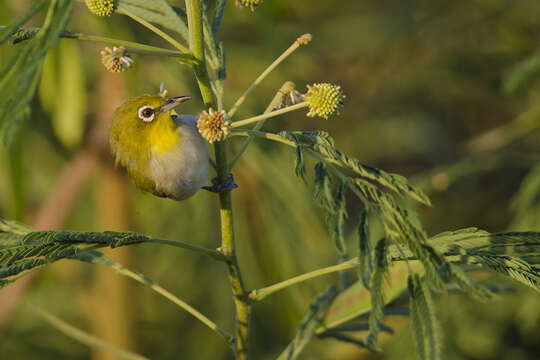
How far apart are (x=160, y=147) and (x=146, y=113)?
0.07 m

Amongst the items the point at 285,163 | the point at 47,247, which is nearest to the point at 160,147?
the point at 47,247

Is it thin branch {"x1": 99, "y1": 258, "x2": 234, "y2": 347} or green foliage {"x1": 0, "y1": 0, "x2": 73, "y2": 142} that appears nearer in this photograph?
green foliage {"x1": 0, "y1": 0, "x2": 73, "y2": 142}

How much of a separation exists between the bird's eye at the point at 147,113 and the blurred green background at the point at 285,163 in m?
0.45

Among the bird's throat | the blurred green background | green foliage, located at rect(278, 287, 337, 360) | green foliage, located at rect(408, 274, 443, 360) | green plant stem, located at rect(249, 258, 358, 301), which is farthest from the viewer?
the blurred green background

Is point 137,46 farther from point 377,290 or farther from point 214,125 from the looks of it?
point 377,290

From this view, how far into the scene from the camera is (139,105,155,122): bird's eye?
1057mm

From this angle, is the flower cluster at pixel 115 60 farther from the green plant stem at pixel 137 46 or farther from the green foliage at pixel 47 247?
the green foliage at pixel 47 247

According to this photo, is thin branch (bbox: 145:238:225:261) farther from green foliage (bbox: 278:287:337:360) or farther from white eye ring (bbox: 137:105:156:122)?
white eye ring (bbox: 137:105:156:122)

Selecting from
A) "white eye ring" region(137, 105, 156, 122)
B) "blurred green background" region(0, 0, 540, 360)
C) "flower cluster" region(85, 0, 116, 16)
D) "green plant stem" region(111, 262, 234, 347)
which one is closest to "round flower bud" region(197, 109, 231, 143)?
"flower cluster" region(85, 0, 116, 16)

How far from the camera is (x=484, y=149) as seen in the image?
2.29m

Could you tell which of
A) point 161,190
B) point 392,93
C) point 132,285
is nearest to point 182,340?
point 132,285

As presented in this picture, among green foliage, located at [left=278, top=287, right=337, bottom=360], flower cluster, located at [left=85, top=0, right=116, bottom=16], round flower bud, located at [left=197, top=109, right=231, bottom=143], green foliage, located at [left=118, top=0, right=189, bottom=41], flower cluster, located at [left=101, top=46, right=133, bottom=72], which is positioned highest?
green foliage, located at [left=118, top=0, right=189, bottom=41]

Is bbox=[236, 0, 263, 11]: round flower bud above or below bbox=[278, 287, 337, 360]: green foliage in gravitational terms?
above

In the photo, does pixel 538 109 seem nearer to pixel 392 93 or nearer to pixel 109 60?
pixel 392 93
